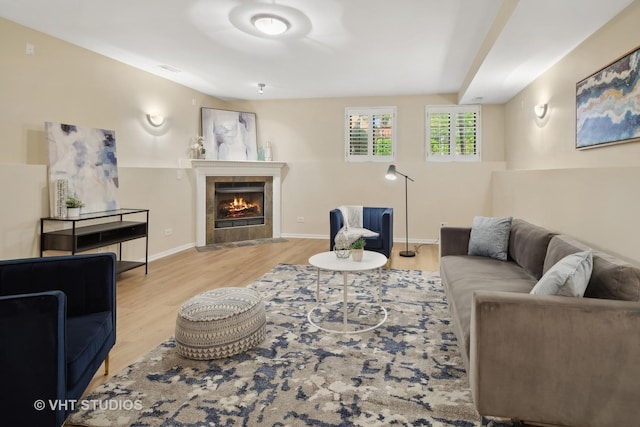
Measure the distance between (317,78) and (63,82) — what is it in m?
3.23

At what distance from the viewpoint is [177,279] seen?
4.45 meters

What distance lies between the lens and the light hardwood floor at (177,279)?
280cm

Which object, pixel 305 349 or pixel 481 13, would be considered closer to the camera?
pixel 305 349

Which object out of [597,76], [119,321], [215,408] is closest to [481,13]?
[597,76]

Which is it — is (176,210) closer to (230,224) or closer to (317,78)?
(230,224)

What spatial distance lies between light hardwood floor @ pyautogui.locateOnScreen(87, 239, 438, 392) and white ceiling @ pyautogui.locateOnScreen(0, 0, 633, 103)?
2.63m

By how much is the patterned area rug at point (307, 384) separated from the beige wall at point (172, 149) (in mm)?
2426

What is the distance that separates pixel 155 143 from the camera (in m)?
5.58

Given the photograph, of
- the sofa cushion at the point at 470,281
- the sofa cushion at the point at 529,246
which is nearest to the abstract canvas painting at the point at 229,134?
the sofa cushion at the point at 470,281

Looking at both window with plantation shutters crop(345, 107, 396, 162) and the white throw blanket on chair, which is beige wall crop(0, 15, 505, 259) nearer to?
window with plantation shutters crop(345, 107, 396, 162)

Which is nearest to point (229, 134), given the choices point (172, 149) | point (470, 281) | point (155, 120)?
point (172, 149)

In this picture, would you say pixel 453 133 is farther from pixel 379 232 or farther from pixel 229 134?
pixel 229 134

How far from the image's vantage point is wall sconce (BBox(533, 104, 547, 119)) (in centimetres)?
448

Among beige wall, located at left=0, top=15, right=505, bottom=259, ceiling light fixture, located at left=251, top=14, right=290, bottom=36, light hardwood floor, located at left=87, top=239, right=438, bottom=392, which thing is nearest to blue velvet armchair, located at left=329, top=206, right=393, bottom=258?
light hardwood floor, located at left=87, top=239, right=438, bottom=392
